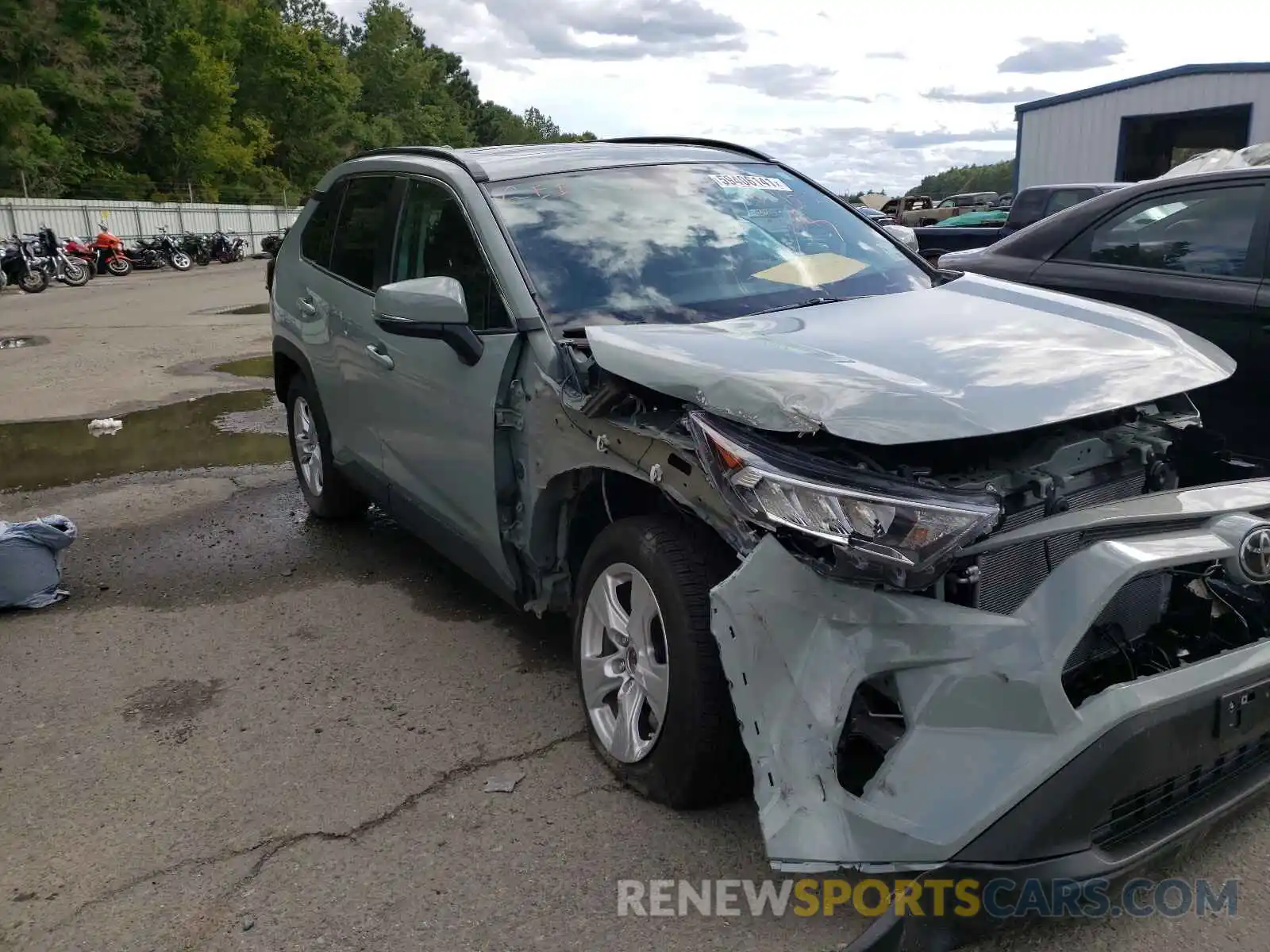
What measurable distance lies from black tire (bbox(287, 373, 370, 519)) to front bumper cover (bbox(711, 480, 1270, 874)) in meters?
3.44

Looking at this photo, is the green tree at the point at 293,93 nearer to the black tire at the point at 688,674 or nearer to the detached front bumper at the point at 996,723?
the black tire at the point at 688,674

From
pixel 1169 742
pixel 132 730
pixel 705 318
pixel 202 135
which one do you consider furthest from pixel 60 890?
pixel 202 135

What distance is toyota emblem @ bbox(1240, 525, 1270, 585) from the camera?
88.6 inches

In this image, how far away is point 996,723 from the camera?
6.82ft

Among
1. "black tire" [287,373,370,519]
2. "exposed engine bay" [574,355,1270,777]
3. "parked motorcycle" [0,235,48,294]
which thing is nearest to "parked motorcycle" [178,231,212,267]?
"parked motorcycle" [0,235,48,294]

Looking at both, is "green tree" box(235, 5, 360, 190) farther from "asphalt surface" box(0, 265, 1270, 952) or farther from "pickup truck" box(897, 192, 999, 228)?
"asphalt surface" box(0, 265, 1270, 952)

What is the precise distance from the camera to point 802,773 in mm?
2229

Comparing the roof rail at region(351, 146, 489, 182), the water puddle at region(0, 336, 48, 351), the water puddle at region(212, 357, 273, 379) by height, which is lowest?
the water puddle at region(0, 336, 48, 351)

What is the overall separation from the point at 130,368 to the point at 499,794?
32.1ft

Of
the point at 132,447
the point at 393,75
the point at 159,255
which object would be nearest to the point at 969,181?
the point at 393,75

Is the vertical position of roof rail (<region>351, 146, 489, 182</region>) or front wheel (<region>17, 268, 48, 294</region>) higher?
roof rail (<region>351, 146, 489, 182</region>)

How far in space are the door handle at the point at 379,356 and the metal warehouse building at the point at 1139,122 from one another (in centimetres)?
2321

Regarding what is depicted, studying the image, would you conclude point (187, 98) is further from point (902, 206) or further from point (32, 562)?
point (32, 562)

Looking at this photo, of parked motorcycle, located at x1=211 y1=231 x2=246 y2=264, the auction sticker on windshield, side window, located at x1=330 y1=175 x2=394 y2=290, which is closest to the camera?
the auction sticker on windshield
